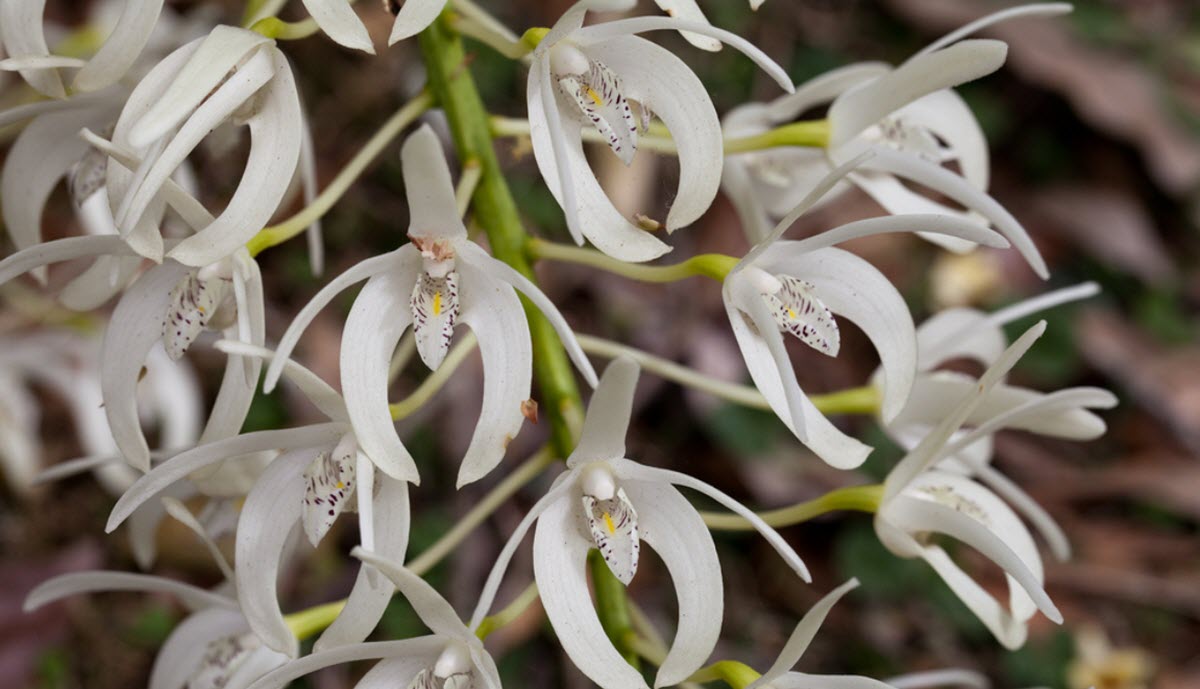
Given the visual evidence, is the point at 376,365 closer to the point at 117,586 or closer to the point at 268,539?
the point at 268,539

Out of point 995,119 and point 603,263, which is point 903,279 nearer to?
point 995,119

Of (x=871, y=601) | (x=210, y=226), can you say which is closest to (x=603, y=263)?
(x=210, y=226)

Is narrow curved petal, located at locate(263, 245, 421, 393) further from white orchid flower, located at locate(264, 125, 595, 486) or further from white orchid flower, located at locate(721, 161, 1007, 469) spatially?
white orchid flower, located at locate(721, 161, 1007, 469)

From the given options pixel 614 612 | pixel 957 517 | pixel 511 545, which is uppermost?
pixel 511 545

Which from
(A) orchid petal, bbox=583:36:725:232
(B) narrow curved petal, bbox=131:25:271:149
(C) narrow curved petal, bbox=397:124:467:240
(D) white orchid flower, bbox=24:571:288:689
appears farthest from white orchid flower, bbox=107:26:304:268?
(D) white orchid flower, bbox=24:571:288:689

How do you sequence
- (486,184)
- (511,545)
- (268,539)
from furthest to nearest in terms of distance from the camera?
(486,184), (268,539), (511,545)

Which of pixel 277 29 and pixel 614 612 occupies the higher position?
pixel 277 29

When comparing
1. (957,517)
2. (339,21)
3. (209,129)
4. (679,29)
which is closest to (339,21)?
(339,21)
